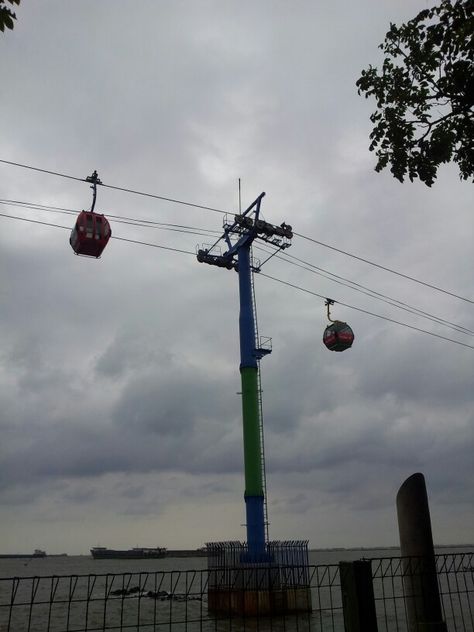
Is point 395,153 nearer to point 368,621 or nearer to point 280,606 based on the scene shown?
point 368,621

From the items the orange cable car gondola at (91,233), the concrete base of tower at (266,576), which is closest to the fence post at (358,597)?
the orange cable car gondola at (91,233)

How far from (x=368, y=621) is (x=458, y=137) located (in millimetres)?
7945

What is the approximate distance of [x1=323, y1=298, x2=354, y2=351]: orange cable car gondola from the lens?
25469 millimetres

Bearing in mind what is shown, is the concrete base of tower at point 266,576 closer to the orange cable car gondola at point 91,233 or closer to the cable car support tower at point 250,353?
the cable car support tower at point 250,353

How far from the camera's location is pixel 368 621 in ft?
27.9

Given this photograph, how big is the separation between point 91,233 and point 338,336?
41.8ft

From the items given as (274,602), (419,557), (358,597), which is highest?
(274,602)

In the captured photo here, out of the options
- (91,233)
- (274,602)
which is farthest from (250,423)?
(91,233)

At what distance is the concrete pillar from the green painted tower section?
69.9 ft

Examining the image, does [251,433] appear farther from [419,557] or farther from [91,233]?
[419,557]

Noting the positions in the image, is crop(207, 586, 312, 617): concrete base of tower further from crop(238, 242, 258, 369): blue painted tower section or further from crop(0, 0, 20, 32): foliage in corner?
crop(0, 0, 20, 32): foliage in corner

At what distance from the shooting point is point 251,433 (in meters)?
30.6

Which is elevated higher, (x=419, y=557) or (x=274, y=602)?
(x=274, y=602)

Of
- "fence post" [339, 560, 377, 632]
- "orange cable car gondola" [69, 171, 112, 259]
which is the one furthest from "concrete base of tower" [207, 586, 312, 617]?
"fence post" [339, 560, 377, 632]
